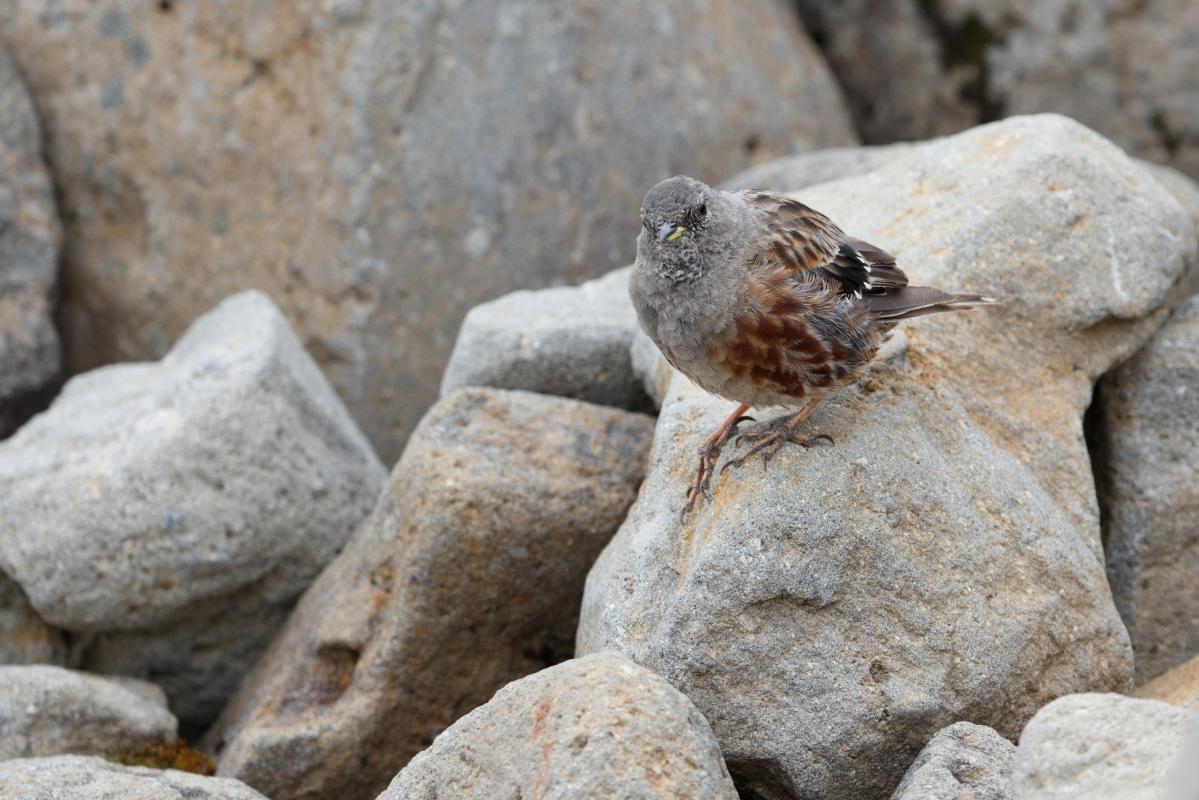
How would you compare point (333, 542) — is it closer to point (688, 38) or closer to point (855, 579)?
point (855, 579)

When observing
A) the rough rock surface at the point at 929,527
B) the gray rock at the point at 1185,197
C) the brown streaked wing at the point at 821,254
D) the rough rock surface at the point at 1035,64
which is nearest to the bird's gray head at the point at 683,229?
the brown streaked wing at the point at 821,254

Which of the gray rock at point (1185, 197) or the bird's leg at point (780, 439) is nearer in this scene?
the bird's leg at point (780, 439)

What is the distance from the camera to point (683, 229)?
5.30 m

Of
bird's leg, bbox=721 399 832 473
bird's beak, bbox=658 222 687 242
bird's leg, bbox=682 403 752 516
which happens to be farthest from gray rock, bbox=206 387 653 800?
bird's beak, bbox=658 222 687 242

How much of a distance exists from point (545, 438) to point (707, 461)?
115 centimetres

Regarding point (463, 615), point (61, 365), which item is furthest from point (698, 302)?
point (61, 365)

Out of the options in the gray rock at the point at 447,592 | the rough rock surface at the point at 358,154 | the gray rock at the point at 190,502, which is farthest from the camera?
the rough rock surface at the point at 358,154

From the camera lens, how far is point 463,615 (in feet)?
20.1

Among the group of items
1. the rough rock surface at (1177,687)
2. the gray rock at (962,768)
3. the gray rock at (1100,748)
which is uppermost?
the gray rock at (1100,748)

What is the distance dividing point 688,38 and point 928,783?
603 centimetres

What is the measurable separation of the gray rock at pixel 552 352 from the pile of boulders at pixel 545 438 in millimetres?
22

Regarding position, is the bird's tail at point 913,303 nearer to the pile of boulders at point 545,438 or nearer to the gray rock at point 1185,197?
the pile of boulders at point 545,438

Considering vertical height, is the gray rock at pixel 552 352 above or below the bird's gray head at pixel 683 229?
below

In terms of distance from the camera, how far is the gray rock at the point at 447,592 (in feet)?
19.7
